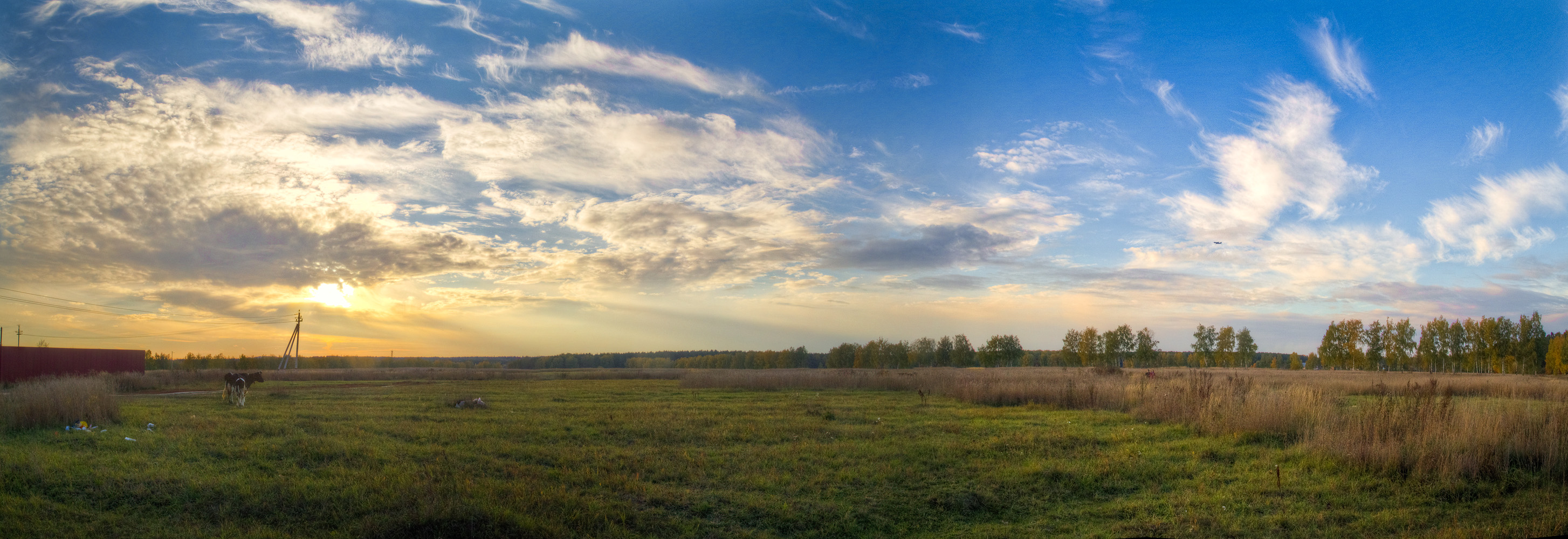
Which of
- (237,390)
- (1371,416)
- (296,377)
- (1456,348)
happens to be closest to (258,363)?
(296,377)

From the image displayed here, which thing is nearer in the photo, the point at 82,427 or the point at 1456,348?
the point at 82,427

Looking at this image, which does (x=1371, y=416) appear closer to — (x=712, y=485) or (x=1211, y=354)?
(x=712, y=485)

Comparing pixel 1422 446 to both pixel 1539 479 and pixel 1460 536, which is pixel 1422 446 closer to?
pixel 1539 479

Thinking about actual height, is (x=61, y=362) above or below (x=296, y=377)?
above

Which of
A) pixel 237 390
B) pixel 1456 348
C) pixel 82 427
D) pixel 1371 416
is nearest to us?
pixel 1371 416

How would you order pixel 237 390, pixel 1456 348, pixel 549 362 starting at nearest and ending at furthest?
pixel 237 390, pixel 1456 348, pixel 549 362

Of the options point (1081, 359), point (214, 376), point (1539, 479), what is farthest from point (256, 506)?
point (1081, 359)

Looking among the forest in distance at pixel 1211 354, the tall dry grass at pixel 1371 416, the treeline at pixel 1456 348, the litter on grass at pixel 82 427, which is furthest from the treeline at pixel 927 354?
the litter on grass at pixel 82 427

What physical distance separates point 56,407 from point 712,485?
15.7 metres

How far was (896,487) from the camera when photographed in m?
8.96

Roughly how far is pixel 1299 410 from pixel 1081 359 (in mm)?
77793

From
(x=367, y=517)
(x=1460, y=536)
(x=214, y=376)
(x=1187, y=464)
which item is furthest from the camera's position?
(x=214, y=376)

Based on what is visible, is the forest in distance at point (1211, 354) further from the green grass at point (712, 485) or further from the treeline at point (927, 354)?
the green grass at point (712, 485)

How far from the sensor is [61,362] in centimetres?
3453
